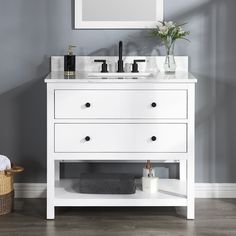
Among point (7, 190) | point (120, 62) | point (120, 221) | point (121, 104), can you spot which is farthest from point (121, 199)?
point (120, 62)

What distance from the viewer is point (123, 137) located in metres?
3.60

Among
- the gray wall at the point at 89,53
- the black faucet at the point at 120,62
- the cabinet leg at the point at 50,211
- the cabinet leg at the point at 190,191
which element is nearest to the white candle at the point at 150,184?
the cabinet leg at the point at 190,191

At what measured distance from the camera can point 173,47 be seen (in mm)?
4012

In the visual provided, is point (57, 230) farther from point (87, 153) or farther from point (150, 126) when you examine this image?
point (150, 126)

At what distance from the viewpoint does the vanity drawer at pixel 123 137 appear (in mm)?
3592

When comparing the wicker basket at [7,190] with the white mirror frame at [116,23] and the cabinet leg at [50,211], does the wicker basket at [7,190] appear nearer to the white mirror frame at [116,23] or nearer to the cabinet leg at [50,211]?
the cabinet leg at [50,211]

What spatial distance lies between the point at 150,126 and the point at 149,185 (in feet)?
1.26

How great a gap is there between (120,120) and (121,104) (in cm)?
8

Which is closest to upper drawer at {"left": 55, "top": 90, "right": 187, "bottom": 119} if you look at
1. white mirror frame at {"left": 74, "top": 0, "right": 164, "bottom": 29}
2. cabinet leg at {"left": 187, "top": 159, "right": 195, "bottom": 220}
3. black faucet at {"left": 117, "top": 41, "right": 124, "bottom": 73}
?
cabinet leg at {"left": 187, "top": 159, "right": 195, "bottom": 220}

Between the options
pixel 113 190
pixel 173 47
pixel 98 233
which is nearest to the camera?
pixel 98 233

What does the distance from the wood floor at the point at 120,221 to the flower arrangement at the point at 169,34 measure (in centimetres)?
83

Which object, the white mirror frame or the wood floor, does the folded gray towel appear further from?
the white mirror frame

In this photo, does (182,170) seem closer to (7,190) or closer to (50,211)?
(50,211)

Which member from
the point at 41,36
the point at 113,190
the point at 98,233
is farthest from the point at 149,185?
the point at 41,36
